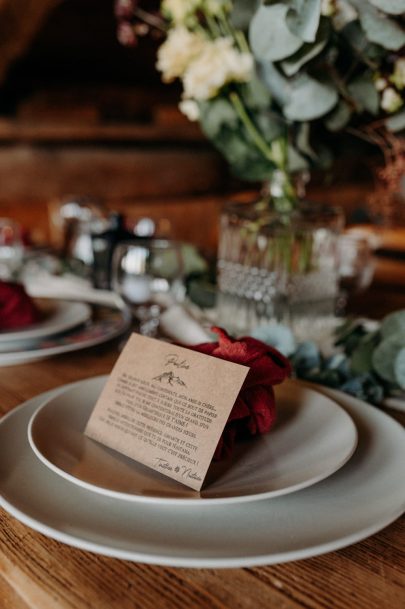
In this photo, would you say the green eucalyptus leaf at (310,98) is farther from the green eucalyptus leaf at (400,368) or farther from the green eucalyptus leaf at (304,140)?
the green eucalyptus leaf at (400,368)

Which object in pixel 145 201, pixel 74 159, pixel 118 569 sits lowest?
pixel 145 201

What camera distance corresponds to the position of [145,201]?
3.63m

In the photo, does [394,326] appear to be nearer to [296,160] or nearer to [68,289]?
[296,160]

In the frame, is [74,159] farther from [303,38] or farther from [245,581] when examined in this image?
[245,581]

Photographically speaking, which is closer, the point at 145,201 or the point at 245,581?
the point at 245,581

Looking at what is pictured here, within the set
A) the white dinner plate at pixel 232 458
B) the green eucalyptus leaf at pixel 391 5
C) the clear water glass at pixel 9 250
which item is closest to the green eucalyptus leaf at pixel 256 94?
the green eucalyptus leaf at pixel 391 5

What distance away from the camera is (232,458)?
0.46m

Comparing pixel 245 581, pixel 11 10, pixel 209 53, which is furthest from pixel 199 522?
pixel 11 10

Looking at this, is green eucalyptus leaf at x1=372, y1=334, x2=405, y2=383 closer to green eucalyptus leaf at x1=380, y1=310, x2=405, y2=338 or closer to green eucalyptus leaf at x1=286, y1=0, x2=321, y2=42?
green eucalyptus leaf at x1=380, y1=310, x2=405, y2=338

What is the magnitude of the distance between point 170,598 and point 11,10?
8.04 ft

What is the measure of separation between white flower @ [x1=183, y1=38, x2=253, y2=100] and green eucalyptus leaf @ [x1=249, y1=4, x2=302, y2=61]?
0.10 metres

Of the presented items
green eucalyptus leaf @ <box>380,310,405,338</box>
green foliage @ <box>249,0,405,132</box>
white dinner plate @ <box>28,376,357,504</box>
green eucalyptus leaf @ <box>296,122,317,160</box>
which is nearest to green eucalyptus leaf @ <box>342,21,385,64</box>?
green foliage @ <box>249,0,405,132</box>

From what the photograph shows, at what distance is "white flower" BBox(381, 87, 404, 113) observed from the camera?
77 cm

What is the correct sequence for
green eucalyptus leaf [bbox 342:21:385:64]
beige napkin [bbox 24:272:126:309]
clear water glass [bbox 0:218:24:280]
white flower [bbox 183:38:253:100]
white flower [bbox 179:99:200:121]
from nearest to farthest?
green eucalyptus leaf [bbox 342:21:385:64], white flower [bbox 183:38:253:100], white flower [bbox 179:99:200:121], beige napkin [bbox 24:272:126:309], clear water glass [bbox 0:218:24:280]
